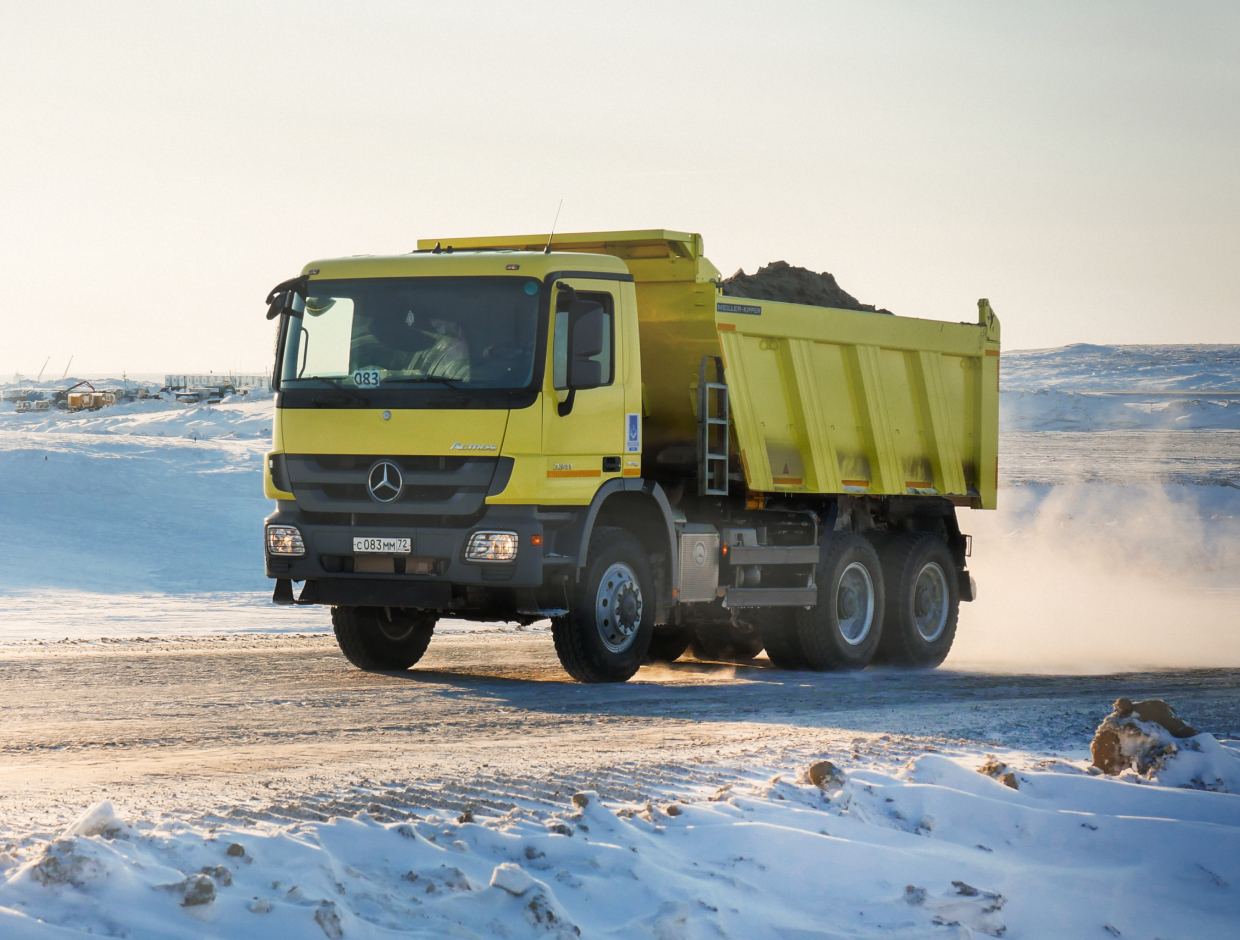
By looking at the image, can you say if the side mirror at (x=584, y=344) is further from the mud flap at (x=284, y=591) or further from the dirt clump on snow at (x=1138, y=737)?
the dirt clump on snow at (x=1138, y=737)

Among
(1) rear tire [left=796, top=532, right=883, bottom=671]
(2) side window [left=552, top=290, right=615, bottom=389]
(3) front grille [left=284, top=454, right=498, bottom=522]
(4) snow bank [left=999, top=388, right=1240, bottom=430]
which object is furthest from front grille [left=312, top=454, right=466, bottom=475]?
(4) snow bank [left=999, top=388, right=1240, bottom=430]

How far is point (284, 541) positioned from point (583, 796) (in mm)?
5321

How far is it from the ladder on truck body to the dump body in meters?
0.12

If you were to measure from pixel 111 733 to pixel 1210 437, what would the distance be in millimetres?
69526

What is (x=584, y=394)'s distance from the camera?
35.4 ft

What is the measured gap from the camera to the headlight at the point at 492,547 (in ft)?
34.5

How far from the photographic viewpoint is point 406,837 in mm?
5684

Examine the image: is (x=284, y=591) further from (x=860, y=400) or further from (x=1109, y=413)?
(x=1109, y=413)

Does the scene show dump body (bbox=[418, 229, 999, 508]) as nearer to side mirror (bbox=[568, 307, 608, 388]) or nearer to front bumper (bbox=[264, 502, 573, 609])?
side mirror (bbox=[568, 307, 608, 388])

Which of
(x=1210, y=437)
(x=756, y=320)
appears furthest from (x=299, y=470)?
(x=1210, y=437)

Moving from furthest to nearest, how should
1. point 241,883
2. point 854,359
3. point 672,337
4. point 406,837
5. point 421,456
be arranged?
point 854,359 → point 672,337 → point 421,456 → point 406,837 → point 241,883

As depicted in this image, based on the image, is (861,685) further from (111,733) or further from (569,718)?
(111,733)

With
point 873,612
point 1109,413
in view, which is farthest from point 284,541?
point 1109,413

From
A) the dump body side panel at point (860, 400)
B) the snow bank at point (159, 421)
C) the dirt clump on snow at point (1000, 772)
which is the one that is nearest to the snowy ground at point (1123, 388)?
the snow bank at point (159, 421)
